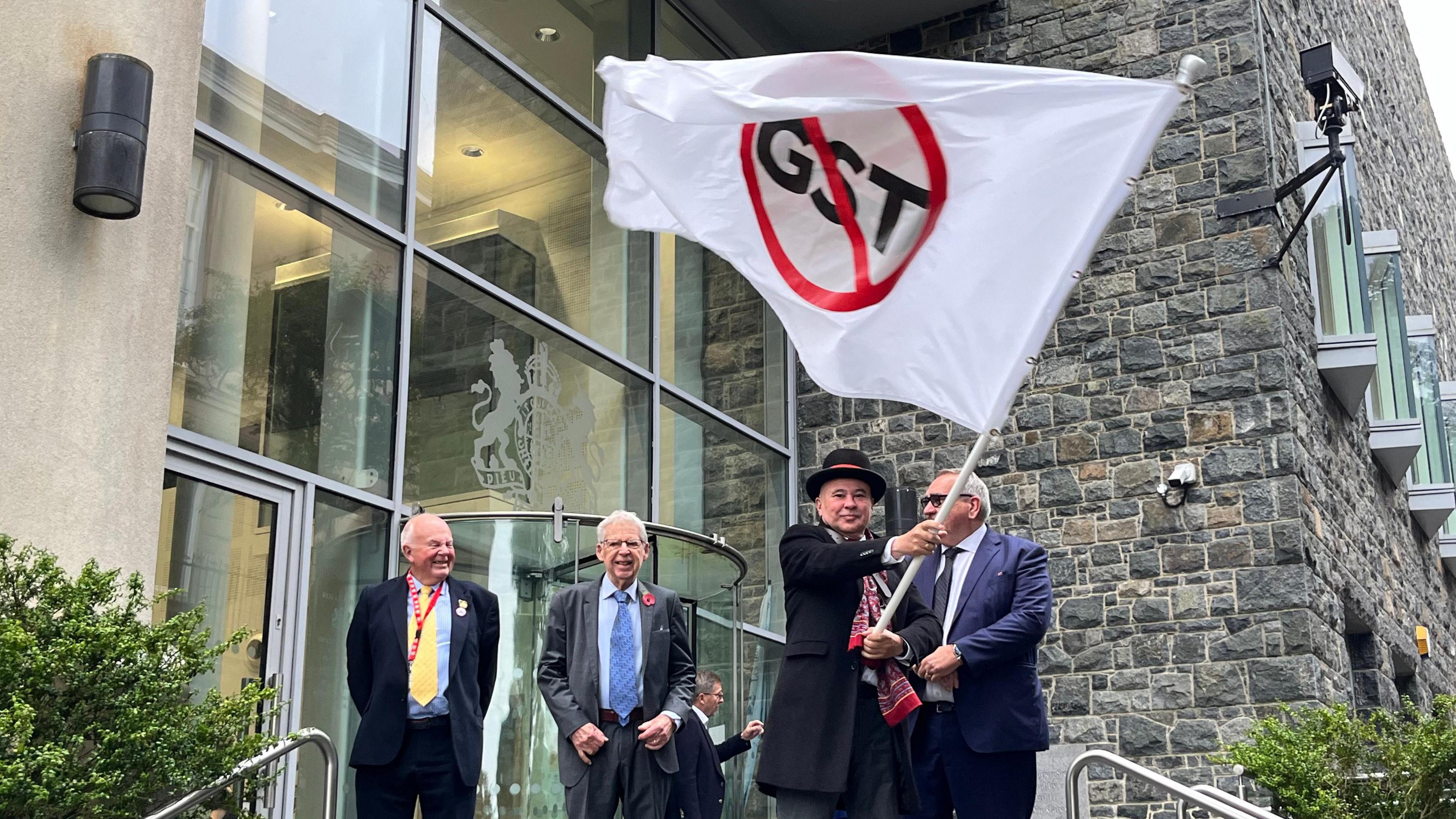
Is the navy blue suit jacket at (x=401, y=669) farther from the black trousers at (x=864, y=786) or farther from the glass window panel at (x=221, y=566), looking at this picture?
the black trousers at (x=864, y=786)

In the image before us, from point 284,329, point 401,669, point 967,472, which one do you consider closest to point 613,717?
point 401,669

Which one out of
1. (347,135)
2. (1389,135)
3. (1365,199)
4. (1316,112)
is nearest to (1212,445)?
(1316,112)

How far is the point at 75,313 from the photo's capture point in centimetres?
589

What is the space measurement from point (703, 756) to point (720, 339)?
19.2ft

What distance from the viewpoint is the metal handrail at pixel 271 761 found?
4758 millimetres

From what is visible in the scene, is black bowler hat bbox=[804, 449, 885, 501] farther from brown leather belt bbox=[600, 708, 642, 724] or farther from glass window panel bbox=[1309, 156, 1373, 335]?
glass window panel bbox=[1309, 156, 1373, 335]

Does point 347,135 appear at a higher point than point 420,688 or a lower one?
higher

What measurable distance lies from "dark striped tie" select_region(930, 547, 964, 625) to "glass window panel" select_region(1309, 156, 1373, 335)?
7.64 m

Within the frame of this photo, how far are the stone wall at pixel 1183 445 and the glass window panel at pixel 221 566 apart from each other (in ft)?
21.3

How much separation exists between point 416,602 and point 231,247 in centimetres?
259

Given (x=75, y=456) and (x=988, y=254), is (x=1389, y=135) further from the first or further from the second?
(x=75, y=456)

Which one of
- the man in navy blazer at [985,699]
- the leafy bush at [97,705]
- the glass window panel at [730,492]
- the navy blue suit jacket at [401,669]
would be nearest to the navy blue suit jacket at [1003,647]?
the man in navy blazer at [985,699]

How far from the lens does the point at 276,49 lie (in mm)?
8719

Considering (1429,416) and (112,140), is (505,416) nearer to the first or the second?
(112,140)
